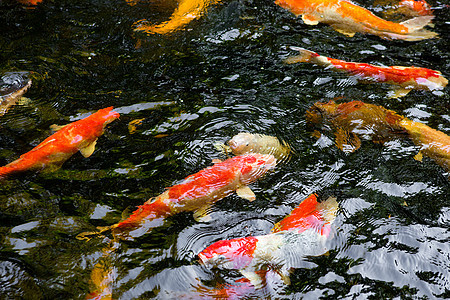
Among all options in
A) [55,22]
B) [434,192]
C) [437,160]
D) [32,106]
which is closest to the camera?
[434,192]

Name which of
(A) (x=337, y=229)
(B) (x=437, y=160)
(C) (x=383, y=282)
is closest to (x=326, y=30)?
(B) (x=437, y=160)

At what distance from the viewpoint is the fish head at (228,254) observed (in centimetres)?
348

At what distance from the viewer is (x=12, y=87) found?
535cm

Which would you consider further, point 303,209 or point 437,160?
point 437,160

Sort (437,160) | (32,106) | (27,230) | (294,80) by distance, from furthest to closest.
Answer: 1. (294,80)
2. (32,106)
3. (437,160)
4. (27,230)

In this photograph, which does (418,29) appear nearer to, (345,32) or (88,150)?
(345,32)

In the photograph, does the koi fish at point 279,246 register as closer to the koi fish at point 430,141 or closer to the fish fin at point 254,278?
the fish fin at point 254,278

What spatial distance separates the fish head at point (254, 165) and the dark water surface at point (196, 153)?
0.11 meters

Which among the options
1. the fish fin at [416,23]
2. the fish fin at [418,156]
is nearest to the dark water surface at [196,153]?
the fish fin at [418,156]

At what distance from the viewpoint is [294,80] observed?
5.71 meters

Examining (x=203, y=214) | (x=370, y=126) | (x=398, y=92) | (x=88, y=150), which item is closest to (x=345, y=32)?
(x=398, y=92)

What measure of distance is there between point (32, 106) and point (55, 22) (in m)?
2.21

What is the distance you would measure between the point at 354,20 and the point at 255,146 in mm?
3627

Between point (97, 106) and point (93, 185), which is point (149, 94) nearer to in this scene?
point (97, 106)
